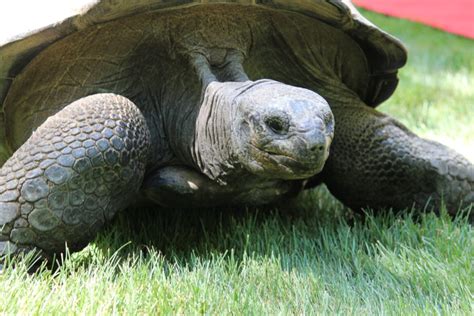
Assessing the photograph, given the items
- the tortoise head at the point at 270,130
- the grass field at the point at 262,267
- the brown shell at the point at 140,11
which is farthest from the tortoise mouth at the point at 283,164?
the brown shell at the point at 140,11

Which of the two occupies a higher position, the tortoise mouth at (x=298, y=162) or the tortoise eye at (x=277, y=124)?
the tortoise eye at (x=277, y=124)

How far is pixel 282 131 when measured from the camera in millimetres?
2250

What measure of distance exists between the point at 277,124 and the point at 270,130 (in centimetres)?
4

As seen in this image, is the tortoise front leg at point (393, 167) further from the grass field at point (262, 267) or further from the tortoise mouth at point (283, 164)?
the tortoise mouth at point (283, 164)

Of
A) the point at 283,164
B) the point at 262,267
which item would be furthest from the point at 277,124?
the point at 262,267

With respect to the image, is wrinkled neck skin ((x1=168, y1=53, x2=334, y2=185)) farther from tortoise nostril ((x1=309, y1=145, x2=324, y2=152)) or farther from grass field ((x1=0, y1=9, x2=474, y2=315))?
grass field ((x1=0, y1=9, x2=474, y2=315))

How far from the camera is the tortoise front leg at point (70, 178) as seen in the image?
233 cm

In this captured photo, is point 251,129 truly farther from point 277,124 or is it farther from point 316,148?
point 316,148

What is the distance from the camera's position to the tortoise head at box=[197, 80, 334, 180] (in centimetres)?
222

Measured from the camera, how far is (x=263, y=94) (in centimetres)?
236

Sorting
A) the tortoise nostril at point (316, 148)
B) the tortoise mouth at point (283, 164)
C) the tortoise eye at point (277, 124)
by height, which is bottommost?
the tortoise mouth at point (283, 164)

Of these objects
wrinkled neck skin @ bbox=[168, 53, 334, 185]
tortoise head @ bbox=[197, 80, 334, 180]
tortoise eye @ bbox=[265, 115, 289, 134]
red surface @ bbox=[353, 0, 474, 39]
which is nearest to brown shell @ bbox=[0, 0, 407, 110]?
wrinkled neck skin @ bbox=[168, 53, 334, 185]

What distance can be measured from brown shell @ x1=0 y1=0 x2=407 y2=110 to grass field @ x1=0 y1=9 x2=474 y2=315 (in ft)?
2.41

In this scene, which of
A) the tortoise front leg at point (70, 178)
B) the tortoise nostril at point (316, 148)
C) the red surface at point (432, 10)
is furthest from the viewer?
the red surface at point (432, 10)
